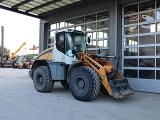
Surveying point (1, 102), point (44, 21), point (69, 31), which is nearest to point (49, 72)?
point (69, 31)

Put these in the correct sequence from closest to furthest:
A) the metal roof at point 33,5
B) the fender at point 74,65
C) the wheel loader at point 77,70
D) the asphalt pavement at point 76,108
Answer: the asphalt pavement at point 76,108, the wheel loader at point 77,70, the fender at point 74,65, the metal roof at point 33,5

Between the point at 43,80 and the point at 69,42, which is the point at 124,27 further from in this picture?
the point at 43,80

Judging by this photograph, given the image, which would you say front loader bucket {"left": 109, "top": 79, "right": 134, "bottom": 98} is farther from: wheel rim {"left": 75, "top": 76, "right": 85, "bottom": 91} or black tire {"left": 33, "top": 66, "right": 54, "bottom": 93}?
black tire {"left": 33, "top": 66, "right": 54, "bottom": 93}

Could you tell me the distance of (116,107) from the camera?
702cm

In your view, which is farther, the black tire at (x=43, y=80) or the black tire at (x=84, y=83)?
the black tire at (x=43, y=80)

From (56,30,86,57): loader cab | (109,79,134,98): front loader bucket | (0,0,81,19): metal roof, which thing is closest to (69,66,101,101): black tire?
(109,79,134,98): front loader bucket

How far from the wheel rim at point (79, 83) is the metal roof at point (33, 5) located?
19.3ft

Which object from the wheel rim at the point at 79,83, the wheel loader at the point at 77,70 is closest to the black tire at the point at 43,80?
the wheel loader at the point at 77,70

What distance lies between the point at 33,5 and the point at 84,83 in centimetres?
739

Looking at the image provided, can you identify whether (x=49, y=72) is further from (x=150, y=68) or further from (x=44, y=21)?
(x=44, y=21)

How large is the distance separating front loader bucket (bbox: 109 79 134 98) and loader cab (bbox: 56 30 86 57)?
218 cm

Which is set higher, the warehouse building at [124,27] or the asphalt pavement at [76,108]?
the warehouse building at [124,27]

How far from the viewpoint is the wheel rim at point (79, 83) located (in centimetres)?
793

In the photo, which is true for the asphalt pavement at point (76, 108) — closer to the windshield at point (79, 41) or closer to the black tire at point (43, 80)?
the black tire at point (43, 80)
